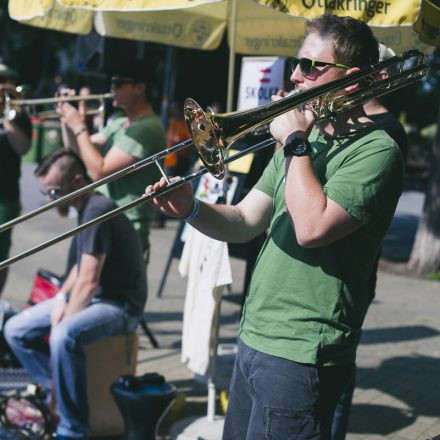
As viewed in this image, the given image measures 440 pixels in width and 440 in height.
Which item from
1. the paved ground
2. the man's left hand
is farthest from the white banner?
the man's left hand

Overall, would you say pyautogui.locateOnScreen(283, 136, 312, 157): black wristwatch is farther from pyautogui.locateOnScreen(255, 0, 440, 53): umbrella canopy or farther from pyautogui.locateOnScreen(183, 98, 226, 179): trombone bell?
pyautogui.locateOnScreen(255, 0, 440, 53): umbrella canopy

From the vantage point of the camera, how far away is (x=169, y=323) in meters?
6.53

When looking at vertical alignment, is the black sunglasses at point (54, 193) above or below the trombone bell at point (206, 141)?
below

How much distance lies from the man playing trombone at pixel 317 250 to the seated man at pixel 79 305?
1.58 meters

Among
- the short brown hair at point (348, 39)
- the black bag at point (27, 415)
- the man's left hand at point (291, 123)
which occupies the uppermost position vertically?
the short brown hair at point (348, 39)

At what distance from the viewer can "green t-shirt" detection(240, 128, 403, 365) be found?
7.32 ft

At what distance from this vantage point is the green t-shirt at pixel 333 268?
7.32ft

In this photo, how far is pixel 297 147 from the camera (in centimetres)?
222

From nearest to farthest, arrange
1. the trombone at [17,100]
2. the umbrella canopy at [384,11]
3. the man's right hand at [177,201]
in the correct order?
the man's right hand at [177,201] → the umbrella canopy at [384,11] → the trombone at [17,100]

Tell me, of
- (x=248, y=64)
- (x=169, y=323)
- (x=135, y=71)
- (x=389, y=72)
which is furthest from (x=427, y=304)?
(x=389, y=72)

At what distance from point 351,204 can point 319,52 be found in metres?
0.49

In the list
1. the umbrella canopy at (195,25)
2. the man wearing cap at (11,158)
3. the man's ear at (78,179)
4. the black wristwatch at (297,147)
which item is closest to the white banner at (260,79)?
the umbrella canopy at (195,25)

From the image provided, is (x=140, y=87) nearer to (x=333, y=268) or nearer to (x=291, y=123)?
(x=291, y=123)

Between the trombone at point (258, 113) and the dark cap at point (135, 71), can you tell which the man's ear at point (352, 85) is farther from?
the dark cap at point (135, 71)
